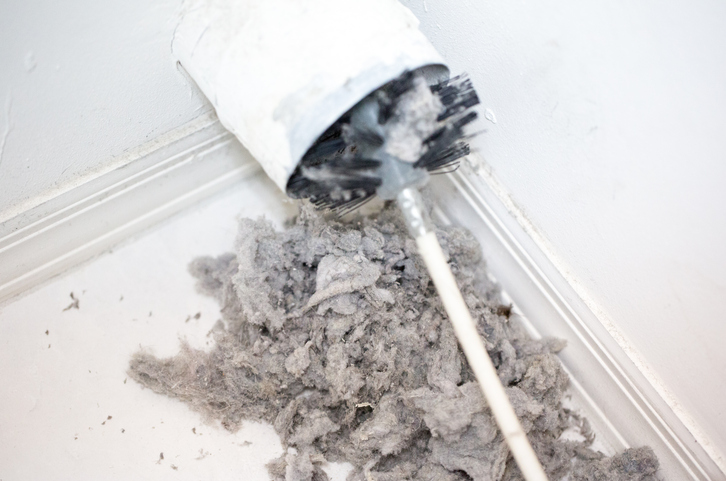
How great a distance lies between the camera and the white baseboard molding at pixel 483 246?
829 mm

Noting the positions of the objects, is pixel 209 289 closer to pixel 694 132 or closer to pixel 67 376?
pixel 67 376

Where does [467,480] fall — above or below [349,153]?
below

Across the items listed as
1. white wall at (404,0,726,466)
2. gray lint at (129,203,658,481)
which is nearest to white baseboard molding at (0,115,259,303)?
gray lint at (129,203,658,481)

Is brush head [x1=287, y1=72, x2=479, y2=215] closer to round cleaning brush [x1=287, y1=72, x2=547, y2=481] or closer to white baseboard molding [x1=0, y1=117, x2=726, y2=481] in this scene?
round cleaning brush [x1=287, y1=72, x2=547, y2=481]

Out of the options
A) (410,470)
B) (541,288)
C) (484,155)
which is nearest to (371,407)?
(410,470)

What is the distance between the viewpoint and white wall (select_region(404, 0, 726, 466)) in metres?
0.58

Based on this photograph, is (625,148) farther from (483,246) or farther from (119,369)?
(119,369)

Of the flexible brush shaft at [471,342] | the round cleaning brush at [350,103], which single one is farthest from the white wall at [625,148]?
the flexible brush shaft at [471,342]

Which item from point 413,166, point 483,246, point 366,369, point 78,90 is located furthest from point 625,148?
point 78,90

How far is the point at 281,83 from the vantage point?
68 centimetres

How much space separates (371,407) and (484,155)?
0.45 m

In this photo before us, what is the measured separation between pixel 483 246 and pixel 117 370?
0.67m

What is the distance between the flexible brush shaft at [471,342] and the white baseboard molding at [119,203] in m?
0.45

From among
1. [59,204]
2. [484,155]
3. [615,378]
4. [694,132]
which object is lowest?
[615,378]
